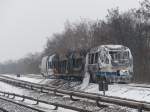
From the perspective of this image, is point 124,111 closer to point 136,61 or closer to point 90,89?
point 90,89

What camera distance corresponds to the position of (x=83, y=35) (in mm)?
80750

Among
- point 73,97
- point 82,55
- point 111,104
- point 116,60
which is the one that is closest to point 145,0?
point 82,55

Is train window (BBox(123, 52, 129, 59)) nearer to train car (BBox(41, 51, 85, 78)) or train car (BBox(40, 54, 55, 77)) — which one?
train car (BBox(41, 51, 85, 78))

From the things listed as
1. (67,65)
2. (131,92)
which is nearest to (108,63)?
(131,92)

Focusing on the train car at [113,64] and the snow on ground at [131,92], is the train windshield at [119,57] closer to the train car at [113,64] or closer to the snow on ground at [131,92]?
the train car at [113,64]

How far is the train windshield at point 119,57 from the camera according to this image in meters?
34.5

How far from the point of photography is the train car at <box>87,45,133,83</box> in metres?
34.0

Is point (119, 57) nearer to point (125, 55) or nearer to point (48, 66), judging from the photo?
point (125, 55)

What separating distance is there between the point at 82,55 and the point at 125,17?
71.8 feet

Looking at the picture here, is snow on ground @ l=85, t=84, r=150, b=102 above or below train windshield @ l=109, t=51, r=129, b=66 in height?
below

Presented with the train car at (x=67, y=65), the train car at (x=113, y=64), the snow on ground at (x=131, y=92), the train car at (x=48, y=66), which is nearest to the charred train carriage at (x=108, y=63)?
the train car at (x=113, y=64)

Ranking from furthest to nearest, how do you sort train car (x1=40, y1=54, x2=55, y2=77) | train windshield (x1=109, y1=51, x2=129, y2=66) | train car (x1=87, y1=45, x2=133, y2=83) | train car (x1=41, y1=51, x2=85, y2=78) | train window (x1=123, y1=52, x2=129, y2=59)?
train car (x1=40, y1=54, x2=55, y2=77) < train car (x1=41, y1=51, x2=85, y2=78) < train window (x1=123, y1=52, x2=129, y2=59) < train windshield (x1=109, y1=51, x2=129, y2=66) < train car (x1=87, y1=45, x2=133, y2=83)

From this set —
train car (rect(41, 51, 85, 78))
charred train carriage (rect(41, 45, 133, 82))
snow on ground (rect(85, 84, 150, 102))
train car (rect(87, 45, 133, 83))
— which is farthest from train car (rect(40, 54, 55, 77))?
snow on ground (rect(85, 84, 150, 102))

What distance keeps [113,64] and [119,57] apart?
3.38ft
